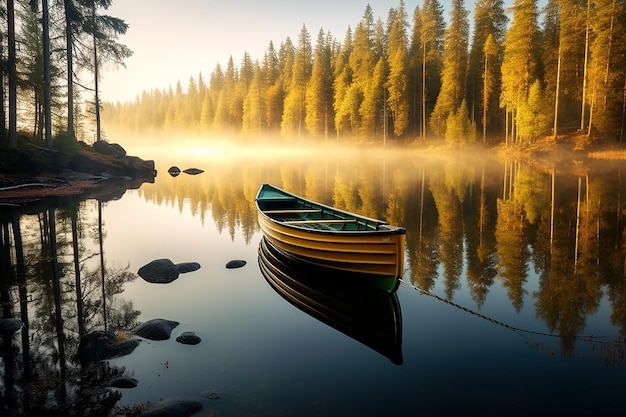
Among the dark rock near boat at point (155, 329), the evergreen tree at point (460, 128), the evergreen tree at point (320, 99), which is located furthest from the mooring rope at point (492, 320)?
the evergreen tree at point (320, 99)

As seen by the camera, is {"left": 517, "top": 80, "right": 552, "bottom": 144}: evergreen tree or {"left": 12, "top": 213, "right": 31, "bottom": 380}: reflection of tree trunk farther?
{"left": 517, "top": 80, "right": 552, "bottom": 144}: evergreen tree

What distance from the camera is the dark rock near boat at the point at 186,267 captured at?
13.7 meters

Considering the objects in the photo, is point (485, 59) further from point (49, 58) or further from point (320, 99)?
point (49, 58)

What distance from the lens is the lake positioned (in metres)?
6.64

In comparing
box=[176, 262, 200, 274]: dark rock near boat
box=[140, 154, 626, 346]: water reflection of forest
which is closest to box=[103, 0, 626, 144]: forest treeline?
box=[140, 154, 626, 346]: water reflection of forest

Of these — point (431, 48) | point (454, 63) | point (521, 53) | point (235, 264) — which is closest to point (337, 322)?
point (235, 264)

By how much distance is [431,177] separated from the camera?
36438 mm

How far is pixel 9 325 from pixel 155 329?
10.2 ft

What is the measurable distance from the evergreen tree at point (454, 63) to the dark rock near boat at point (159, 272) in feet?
156

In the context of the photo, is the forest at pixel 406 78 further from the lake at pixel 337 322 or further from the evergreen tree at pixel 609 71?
the lake at pixel 337 322

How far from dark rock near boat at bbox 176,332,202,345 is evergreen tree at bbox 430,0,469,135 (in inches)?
2001

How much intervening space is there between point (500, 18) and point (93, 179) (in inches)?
2082

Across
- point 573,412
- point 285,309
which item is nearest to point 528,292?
point 573,412

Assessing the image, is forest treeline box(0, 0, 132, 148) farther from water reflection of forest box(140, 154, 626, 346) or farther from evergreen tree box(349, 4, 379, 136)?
evergreen tree box(349, 4, 379, 136)
